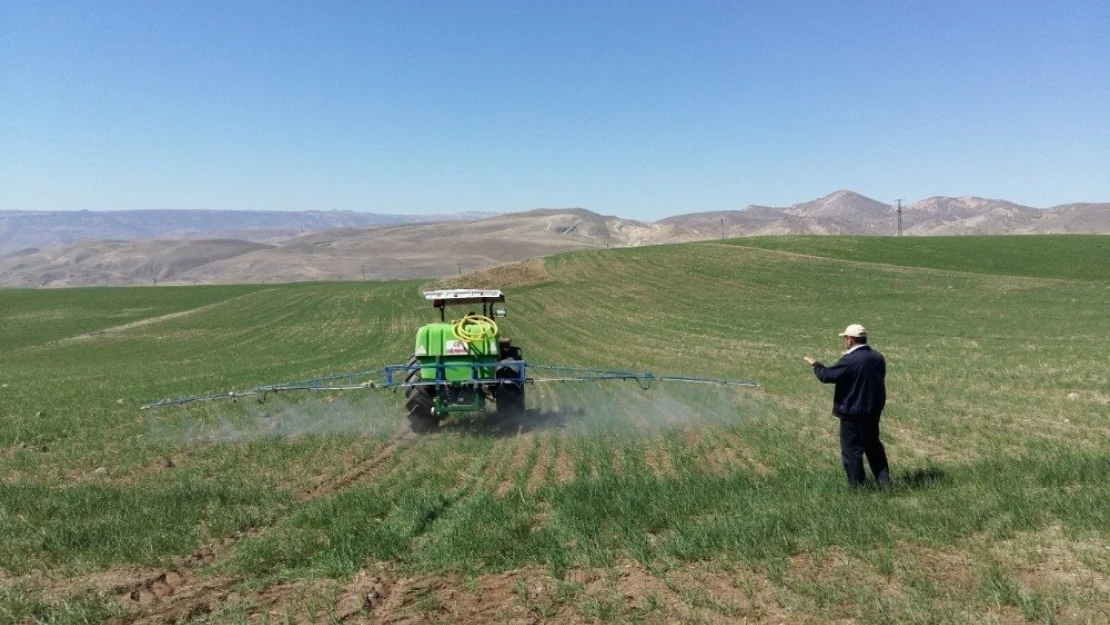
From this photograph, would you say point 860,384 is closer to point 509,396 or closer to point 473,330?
point 509,396

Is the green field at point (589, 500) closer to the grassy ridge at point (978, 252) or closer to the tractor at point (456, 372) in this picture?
the tractor at point (456, 372)

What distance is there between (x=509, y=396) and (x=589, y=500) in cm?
573

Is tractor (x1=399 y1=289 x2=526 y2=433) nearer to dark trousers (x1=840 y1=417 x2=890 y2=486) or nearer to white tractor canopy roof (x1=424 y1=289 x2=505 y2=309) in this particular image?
white tractor canopy roof (x1=424 y1=289 x2=505 y2=309)

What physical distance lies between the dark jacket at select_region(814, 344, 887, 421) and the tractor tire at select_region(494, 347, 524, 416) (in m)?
6.00

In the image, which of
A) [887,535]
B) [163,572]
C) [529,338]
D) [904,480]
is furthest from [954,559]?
[529,338]

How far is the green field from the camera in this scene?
5.29 m

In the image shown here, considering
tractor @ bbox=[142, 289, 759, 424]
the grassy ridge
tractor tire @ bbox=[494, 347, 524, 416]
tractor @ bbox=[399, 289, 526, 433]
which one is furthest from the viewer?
the grassy ridge

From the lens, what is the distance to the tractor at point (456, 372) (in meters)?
12.5

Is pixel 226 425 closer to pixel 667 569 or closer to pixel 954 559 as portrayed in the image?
pixel 667 569

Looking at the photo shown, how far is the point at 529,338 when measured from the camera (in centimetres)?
2975

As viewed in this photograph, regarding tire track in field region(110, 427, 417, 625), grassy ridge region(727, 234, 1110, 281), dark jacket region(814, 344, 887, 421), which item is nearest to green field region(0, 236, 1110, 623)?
tire track in field region(110, 427, 417, 625)

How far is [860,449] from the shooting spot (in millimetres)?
7824

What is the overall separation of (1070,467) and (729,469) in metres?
3.53

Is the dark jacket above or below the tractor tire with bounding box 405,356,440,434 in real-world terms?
above
